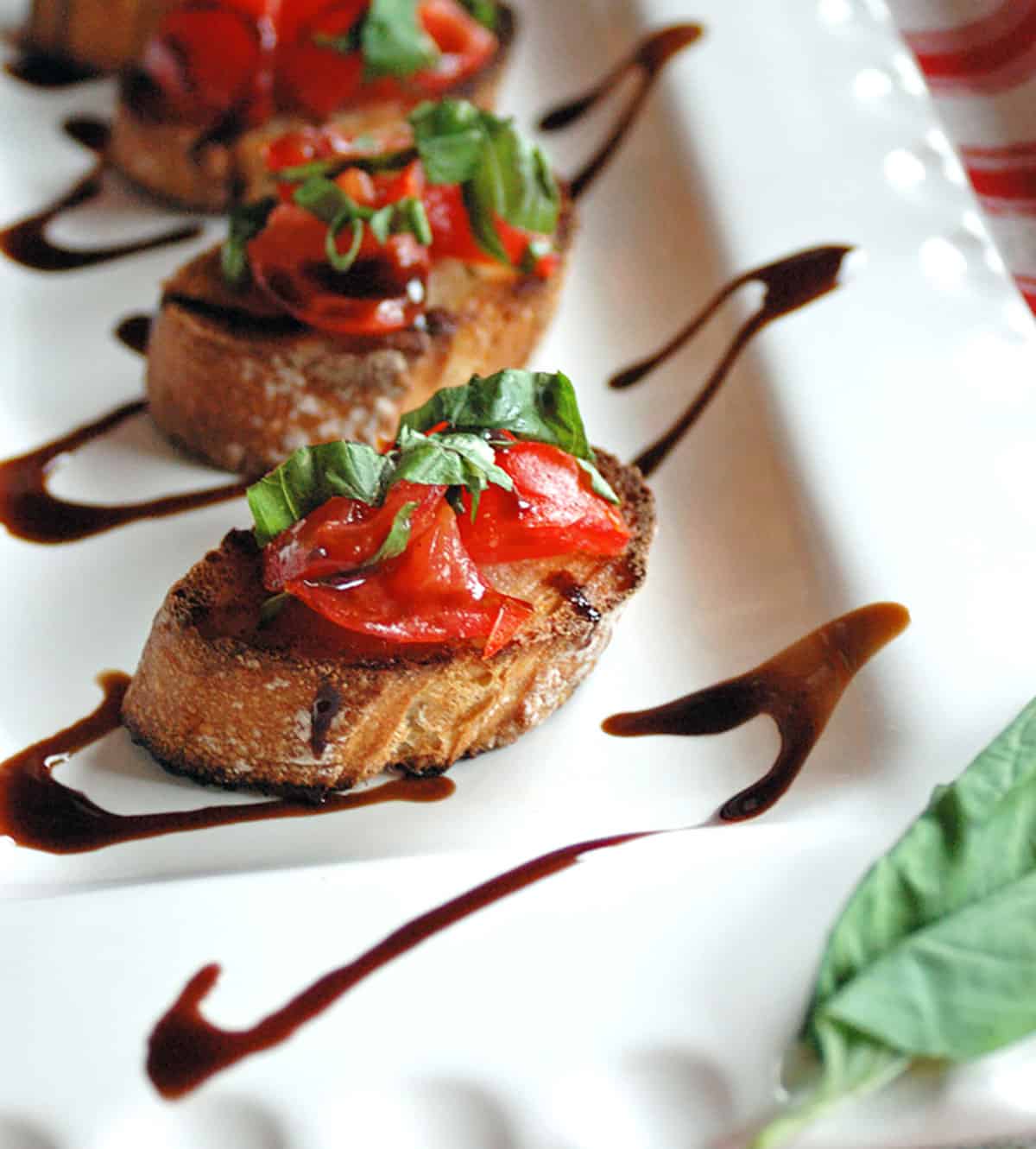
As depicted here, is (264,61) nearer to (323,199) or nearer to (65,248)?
(65,248)

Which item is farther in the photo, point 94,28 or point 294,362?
point 94,28

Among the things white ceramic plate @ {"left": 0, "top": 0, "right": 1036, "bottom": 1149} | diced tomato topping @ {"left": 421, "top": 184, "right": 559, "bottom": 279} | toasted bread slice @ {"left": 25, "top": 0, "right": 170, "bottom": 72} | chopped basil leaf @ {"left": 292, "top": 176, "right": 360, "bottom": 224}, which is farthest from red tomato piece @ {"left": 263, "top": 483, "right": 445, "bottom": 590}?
toasted bread slice @ {"left": 25, "top": 0, "right": 170, "bottom": 72}

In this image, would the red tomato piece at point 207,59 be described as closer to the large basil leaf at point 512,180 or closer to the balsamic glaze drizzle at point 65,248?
the balsamic glaze drizzle at point 65,248

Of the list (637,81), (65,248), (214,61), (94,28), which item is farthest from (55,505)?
(637,81)

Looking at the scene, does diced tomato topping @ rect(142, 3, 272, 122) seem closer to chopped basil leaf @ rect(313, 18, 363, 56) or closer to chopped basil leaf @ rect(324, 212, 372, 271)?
chopped basil leaf @ rect(313, 18, 363, 56)

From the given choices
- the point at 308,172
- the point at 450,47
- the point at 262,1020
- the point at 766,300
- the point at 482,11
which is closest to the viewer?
the point at 262,1020

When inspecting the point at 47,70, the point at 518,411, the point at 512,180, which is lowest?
the point at 518,411
